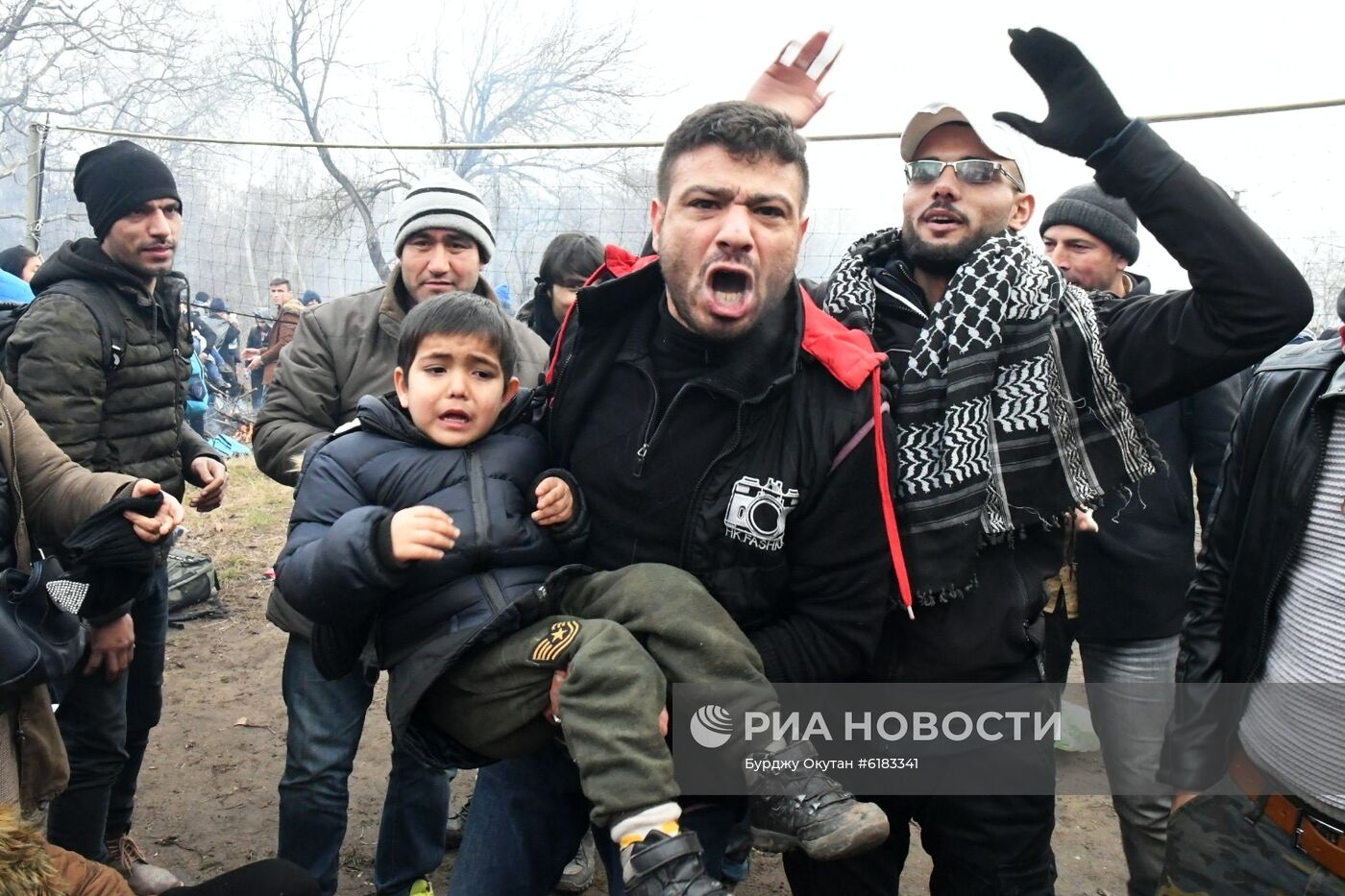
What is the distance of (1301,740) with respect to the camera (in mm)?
2156

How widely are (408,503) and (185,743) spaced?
339 cm

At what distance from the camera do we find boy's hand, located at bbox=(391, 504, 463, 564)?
6.26 ft

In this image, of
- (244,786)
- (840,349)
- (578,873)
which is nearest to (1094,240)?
(840,349)

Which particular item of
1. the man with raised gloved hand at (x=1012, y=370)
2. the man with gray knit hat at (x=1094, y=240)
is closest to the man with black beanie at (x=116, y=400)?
the man with raised gloved hand at (x=1012, y=370)

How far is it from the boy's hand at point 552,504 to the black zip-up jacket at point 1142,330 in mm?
841

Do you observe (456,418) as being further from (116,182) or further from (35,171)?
(35,171)

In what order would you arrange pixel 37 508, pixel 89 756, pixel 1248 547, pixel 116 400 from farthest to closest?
1. pixel 116 400
2. pixel 89 756
3. pixel 37 508
4. pixel 1248 547

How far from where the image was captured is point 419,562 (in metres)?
2.00

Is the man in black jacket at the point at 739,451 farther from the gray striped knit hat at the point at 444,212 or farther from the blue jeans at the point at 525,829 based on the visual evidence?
the gray striped knit hat at the point at 444,212

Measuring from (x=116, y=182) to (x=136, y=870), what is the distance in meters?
2.52

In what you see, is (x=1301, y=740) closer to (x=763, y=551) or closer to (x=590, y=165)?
(x=763, y=551)

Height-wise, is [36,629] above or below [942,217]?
below

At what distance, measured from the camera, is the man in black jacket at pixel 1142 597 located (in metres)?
3.39

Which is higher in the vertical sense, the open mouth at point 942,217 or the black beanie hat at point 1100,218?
the black beanie hat at point 1100,218
